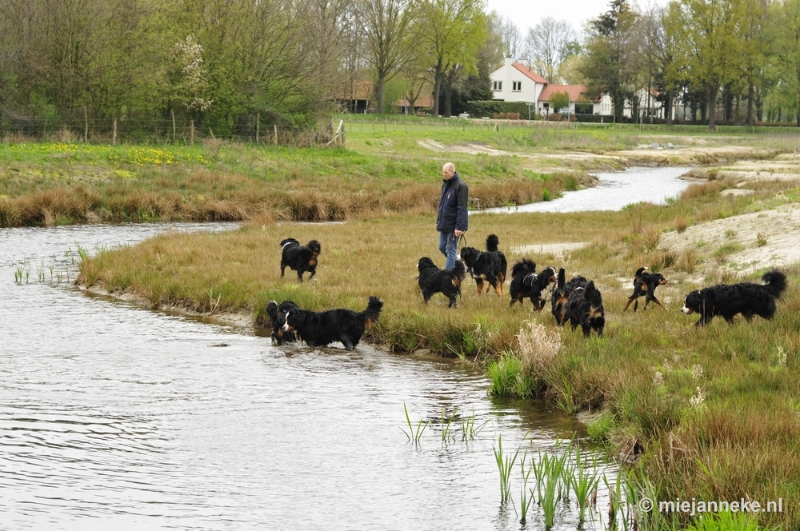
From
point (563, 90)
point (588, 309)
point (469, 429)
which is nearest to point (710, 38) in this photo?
point (563, 90)

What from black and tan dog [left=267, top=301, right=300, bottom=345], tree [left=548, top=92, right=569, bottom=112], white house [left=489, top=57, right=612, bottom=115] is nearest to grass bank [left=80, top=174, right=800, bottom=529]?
black and tan dog [left=267, top=301, right=300, bottom=345]

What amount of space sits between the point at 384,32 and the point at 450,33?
831 cm

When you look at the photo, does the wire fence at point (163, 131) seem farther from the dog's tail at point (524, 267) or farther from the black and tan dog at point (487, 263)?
the dog's tail at point (524, 267)

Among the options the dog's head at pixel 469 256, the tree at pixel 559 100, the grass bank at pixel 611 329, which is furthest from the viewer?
the tree at pixel 559 100

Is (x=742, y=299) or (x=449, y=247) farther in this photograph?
(x=449, y=247)

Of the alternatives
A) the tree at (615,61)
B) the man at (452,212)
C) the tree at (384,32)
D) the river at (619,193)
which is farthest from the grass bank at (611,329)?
the tree at (615,61)

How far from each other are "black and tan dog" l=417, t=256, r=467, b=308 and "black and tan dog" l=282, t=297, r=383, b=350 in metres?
1.38

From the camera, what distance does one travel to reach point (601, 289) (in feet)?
54.3

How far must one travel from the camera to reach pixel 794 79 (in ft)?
301

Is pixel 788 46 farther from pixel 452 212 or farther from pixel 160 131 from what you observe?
pixel 452 212

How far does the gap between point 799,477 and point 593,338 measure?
5167 mm

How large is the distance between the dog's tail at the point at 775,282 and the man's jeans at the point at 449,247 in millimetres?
5295

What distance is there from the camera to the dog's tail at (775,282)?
12180 millimetres

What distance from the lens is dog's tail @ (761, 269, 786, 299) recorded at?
12180 mm
